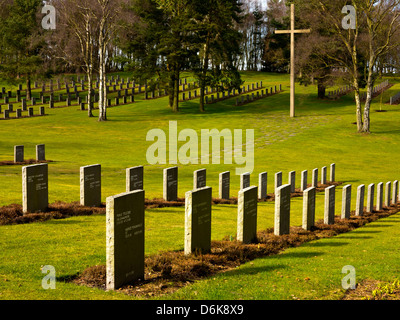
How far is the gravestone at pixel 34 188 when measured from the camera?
12.0m

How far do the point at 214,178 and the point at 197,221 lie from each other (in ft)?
46.0

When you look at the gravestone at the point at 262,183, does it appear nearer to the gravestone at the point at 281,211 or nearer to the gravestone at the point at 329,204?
→ the gravestone at the point at 329,204

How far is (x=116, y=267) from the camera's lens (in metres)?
7.17

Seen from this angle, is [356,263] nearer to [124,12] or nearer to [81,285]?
[81,285]

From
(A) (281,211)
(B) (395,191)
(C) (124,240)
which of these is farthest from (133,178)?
(B) (395,191)

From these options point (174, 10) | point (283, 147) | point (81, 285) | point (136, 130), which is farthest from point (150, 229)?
point (174, 10)

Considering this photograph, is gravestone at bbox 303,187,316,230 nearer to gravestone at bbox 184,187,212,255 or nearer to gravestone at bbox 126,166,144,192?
gravestone at bbox 184,187,212,255

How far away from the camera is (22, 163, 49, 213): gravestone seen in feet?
39.5

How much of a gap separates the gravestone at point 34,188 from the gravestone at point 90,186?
1.20 meters

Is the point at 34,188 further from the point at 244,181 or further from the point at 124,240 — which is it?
the point at 244,181

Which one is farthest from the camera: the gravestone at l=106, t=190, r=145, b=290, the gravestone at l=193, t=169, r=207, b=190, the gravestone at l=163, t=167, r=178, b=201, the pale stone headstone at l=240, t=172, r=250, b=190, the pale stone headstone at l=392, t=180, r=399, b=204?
the pale stone headstone at l=392, t=180, r=399, b=204

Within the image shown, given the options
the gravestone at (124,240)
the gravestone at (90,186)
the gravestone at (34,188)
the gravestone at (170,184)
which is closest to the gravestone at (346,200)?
the gravestone at (170,184)

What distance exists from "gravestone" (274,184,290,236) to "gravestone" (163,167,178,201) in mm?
4917

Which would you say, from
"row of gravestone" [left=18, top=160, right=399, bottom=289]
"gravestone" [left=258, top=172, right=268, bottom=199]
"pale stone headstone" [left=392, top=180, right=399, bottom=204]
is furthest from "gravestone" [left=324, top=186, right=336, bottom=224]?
"pale stone headstone" [left=392, top=180, right=399, bottom=204]
